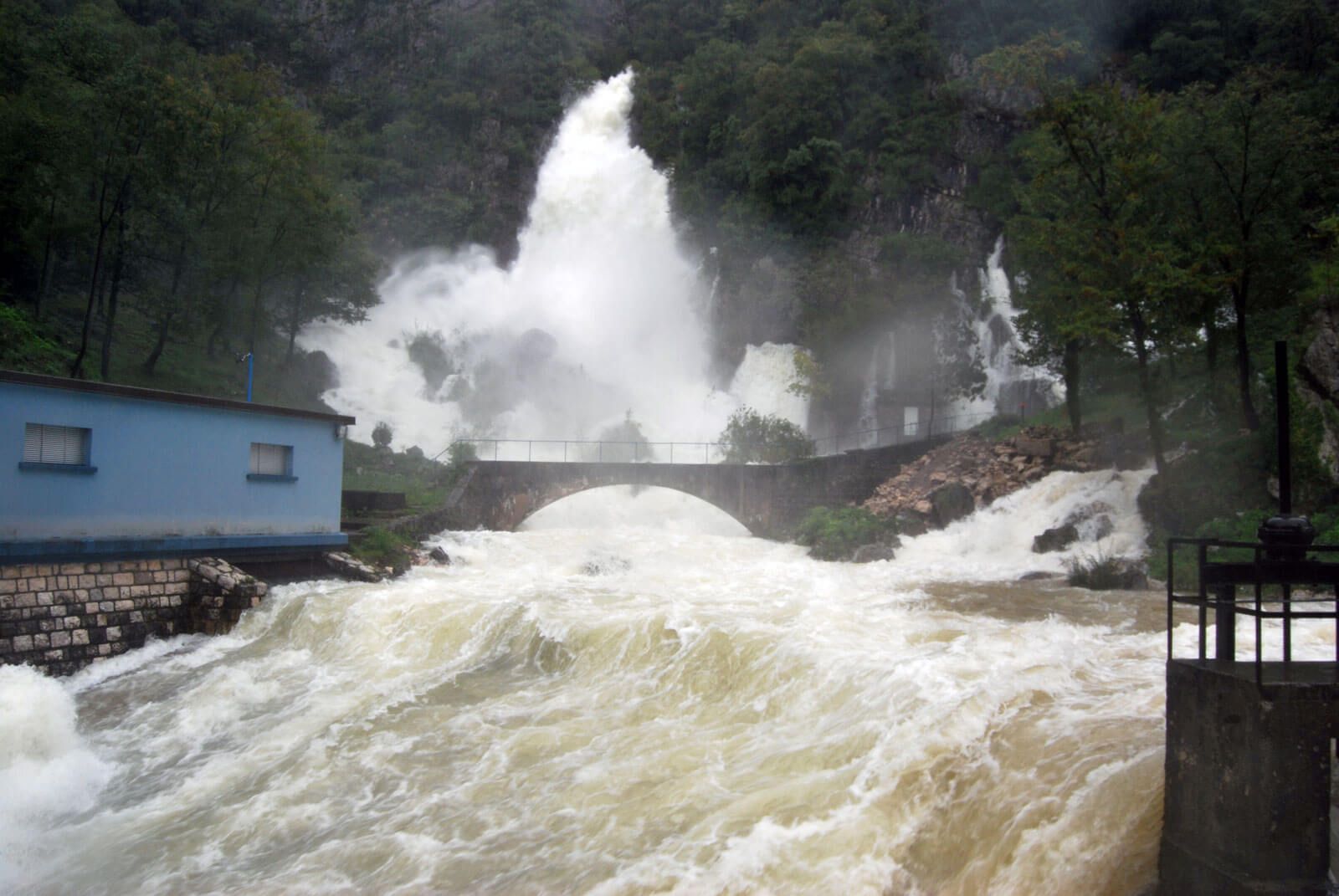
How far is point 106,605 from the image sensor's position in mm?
14000

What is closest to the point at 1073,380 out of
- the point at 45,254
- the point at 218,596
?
the point at 218,596

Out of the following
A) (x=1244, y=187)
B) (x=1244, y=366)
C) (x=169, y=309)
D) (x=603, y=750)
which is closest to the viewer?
(x=603, y=750)

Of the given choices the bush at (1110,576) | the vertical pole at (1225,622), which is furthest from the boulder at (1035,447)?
the vertical pole at (1225,622)

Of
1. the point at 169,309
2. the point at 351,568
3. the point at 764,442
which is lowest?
the point at 351,568

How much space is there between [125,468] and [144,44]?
3191cm

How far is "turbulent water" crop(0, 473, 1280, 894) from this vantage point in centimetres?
690

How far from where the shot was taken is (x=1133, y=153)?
2130cm

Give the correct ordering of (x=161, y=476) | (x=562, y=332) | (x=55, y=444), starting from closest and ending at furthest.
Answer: (x=55, y=444) < (x=161, y=476) < (x=562, y=332)

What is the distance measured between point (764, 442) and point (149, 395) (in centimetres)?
1991

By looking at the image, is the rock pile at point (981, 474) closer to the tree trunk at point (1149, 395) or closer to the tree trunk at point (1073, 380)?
the tree trunk at point (1073, 380)

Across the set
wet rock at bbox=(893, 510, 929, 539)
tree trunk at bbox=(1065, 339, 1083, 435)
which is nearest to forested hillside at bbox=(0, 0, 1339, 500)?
tree trunk at bbox=(1065, 339, 1083, 435)

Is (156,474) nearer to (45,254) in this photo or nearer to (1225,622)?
(1225,622)

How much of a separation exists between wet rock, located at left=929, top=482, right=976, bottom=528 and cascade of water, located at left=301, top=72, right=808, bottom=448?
15.1 m

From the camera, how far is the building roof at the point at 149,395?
1374 cm
